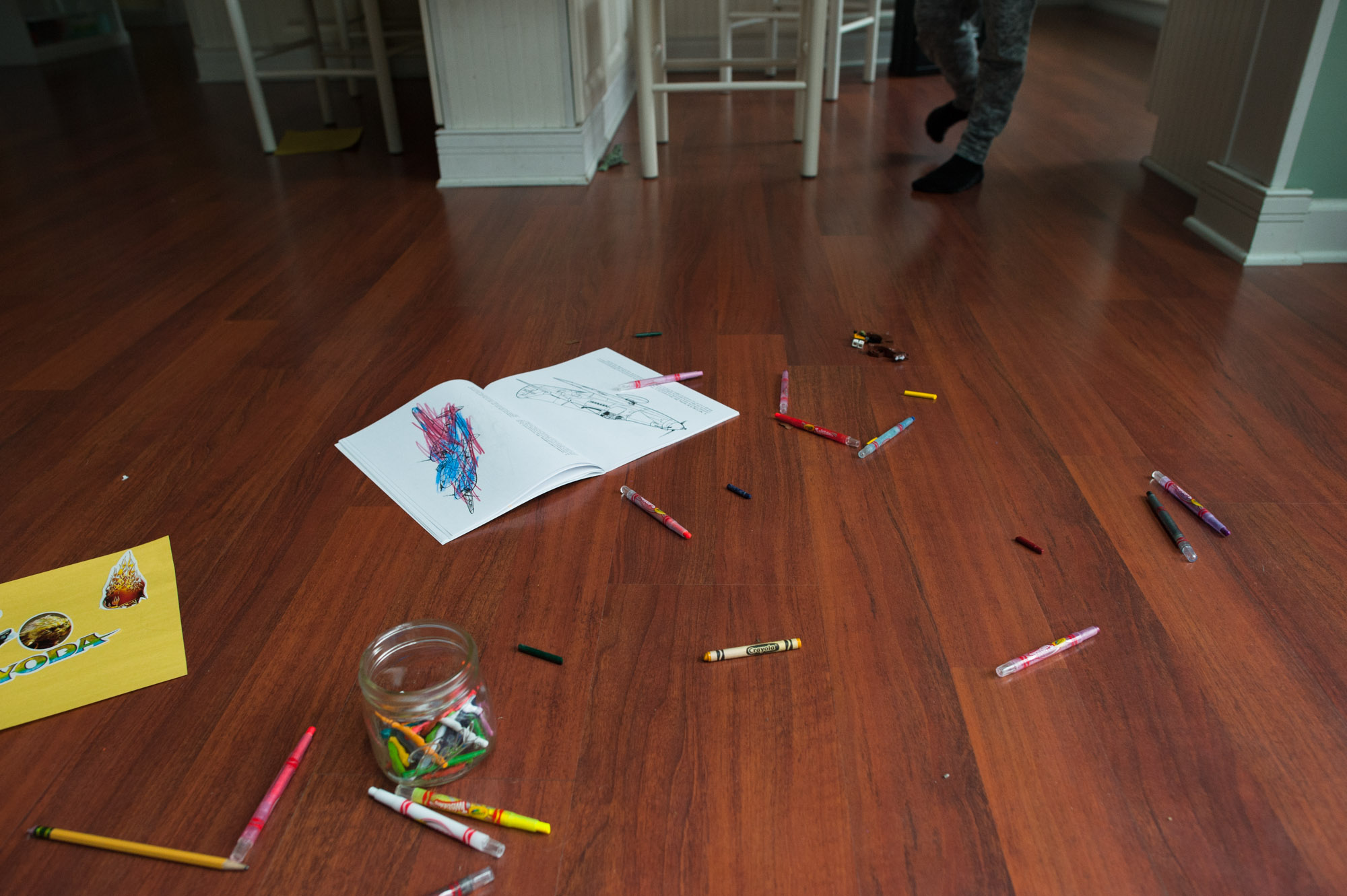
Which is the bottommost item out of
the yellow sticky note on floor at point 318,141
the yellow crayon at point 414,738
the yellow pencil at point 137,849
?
the yellow pencil at point 137,849

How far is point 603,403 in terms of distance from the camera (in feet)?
4.39

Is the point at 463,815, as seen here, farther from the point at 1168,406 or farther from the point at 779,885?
the point at 1168,406

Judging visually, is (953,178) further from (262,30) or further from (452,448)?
(262,30)

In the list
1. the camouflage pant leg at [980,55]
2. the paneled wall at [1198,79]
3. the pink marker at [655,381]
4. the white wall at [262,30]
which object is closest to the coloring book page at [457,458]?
the pink marker at [655,381]

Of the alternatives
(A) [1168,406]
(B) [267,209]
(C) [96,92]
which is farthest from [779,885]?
(C) [96,92]

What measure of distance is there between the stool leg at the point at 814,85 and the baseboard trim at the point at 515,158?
24.8 inches

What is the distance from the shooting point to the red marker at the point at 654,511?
1.06m

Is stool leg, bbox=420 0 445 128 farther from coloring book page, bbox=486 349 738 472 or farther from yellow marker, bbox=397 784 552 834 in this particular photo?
yellow marker, bbox=397 784 552 834

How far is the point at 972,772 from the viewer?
764 millimetres

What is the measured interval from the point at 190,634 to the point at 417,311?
2.91ft

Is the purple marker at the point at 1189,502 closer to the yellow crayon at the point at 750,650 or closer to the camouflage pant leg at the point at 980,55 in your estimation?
the yellow crayon at the point at 750,650

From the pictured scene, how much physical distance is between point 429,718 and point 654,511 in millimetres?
414

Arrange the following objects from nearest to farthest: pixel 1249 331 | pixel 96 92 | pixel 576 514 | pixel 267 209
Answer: pixel 576 514
pixel 1249 331
pixel 267 209
pixel 96 92

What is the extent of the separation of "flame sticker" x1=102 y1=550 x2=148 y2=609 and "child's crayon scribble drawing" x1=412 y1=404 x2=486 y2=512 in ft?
1.16
